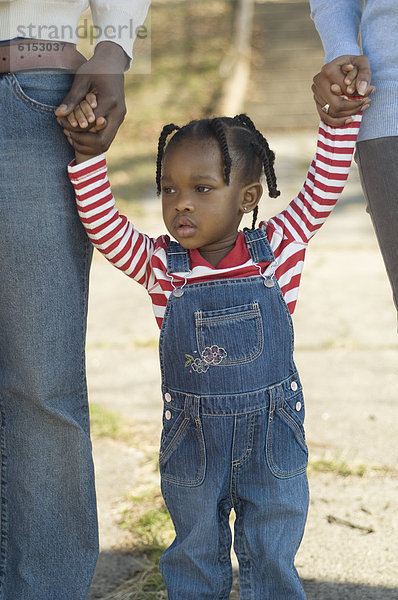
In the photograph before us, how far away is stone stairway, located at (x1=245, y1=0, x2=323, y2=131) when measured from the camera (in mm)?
12016

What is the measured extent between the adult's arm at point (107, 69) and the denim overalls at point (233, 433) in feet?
1.23

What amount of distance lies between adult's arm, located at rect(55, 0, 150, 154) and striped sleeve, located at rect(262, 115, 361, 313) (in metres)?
0.51

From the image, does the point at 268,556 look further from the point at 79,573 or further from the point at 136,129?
the point at 136,129

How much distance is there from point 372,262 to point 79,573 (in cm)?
414

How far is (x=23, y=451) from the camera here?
199 centimetres

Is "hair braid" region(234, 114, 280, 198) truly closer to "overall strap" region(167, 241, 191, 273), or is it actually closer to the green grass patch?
"overall strap" region(167, 241, 191, 273)

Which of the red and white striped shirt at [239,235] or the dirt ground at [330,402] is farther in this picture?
the dirt ground at [330,402]

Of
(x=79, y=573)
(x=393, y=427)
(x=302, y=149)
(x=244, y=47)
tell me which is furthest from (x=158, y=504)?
(x=244, y=47)

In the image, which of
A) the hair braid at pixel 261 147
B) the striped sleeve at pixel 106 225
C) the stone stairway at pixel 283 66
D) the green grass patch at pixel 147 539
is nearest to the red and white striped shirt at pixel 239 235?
the striped sleeve at pixel 106 225

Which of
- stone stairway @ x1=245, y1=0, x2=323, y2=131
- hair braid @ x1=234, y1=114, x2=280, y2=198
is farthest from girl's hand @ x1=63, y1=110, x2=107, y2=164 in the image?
stone stairway @ x1=245, y1=0, x2=323, y2=131

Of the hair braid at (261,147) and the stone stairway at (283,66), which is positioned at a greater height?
the stone stairway at (283,66)

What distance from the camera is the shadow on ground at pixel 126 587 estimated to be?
7.72ft

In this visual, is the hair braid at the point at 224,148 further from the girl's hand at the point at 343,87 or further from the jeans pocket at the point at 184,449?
the jeans pocket at the point at 184,449

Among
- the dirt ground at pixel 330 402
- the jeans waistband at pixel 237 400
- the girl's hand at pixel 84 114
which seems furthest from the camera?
the dirt ground at pixel 330 402
